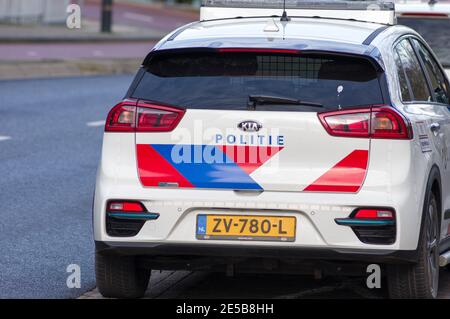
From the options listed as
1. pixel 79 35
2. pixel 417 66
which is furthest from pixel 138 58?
pixel 417 66

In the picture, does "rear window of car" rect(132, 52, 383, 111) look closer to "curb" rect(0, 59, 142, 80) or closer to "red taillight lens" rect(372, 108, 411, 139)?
"red taillight lens" rect(372, 108, 411, 139)

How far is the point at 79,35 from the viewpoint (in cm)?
4150

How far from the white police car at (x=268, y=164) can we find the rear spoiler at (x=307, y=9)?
1.33 meters

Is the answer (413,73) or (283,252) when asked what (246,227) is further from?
(413,73)

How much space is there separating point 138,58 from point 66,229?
25664 mm

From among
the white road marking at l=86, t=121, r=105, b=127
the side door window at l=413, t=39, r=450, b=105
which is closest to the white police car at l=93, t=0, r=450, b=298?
the side door window at l=413, t=39, r=450, b=105

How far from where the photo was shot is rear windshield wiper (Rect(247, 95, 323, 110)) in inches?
272

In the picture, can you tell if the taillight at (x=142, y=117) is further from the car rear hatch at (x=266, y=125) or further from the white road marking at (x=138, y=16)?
the white road marking at (x=138, y=16)

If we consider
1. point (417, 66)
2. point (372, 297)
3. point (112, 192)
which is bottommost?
point (372, 297)

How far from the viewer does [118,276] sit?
7.39 meters

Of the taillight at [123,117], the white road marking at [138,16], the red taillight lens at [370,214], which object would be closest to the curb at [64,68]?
the taillight at [123,117]

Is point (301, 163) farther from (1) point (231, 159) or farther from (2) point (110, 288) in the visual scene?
(2) point (110, 288)

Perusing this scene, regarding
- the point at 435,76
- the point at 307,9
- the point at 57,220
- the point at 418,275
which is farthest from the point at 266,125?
the point at 57,220

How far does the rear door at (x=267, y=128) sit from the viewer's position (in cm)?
687
